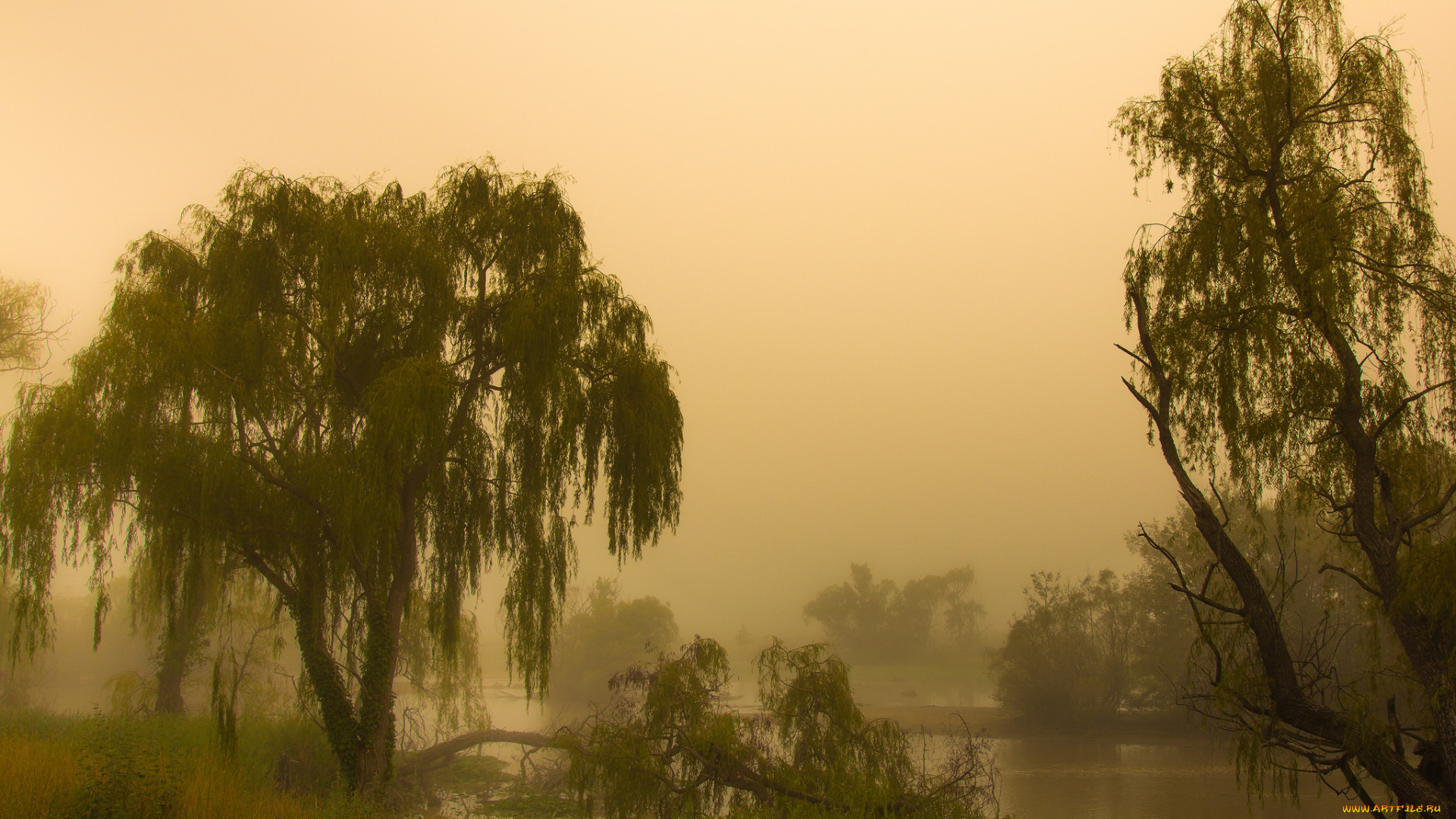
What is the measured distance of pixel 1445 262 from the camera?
6531 millimetres

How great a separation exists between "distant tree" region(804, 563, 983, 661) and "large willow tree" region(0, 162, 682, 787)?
37.1 m

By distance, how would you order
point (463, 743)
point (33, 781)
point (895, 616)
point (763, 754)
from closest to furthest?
point (33, 781)
point (763, 754)
point (463, 743)
point (895, 616)

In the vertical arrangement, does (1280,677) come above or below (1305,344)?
below

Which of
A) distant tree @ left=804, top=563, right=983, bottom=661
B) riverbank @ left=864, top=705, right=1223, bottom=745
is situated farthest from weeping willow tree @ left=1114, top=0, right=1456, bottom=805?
distant tree @ left=804, top=563, right=983, bottom=661

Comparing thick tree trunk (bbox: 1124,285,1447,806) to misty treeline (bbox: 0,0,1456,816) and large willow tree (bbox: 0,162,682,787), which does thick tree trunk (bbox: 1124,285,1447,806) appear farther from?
large willow tree (bbox: 0,162,682,787)

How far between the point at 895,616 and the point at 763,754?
37359 millimetres

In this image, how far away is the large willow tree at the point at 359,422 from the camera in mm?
8906

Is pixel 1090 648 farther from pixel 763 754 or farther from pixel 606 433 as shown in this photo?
pixel 606 433

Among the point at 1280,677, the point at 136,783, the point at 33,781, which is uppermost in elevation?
the point at 1280,677

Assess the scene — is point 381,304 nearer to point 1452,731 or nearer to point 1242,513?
point 1452,731

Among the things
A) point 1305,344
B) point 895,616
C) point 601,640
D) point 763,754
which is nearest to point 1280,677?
point 1305,344

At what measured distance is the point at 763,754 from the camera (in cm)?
1039

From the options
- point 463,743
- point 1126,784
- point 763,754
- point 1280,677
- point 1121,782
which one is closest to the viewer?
point 1280,677

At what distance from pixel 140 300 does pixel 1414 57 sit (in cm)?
1354
